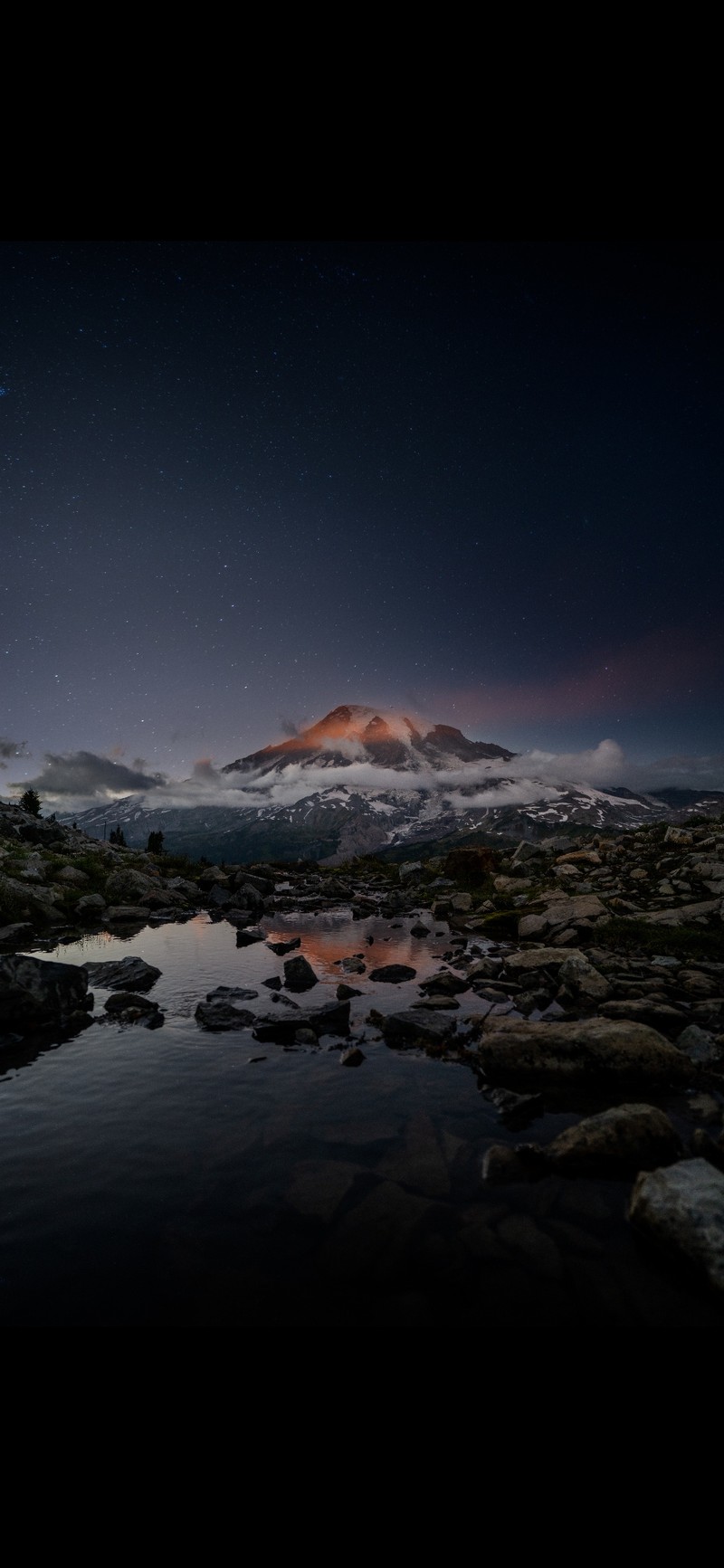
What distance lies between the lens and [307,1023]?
1230cm

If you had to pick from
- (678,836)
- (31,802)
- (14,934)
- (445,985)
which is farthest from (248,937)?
(31,802)

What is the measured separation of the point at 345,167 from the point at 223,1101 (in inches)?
437

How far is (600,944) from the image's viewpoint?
18109 mm

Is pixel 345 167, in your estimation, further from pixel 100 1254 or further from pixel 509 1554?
pixel 100 1254

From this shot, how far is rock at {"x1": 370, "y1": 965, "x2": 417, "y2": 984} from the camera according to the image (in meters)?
16.5

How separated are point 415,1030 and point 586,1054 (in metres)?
3.64

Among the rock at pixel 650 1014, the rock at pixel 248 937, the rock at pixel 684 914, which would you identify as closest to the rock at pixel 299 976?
the rock at pixel 248 937

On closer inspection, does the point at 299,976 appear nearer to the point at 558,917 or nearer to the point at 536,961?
the point at 536,961

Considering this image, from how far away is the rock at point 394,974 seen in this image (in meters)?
16.5

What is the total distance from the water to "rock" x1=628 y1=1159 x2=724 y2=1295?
252 mm

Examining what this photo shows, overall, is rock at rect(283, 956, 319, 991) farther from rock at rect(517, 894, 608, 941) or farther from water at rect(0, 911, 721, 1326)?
rock at rect(517, 894, 608, 941)

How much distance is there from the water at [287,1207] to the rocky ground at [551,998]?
56 centimetres

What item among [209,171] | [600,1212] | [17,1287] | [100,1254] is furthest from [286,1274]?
[209,171]

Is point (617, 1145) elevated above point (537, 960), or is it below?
below
